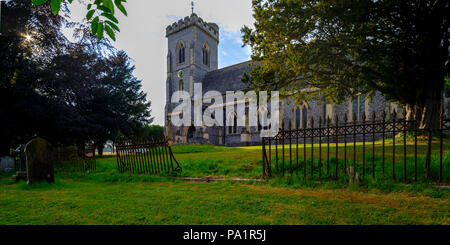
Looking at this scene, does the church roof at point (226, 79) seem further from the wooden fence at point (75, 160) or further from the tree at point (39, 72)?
the wooden fence at point (75, 160)

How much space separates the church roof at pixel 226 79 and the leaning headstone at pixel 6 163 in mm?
24151

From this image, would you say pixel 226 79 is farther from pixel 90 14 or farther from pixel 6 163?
pixel 90 14

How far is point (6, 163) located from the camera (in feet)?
39.5

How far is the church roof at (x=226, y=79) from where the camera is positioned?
31.8m

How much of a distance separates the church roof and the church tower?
186cm

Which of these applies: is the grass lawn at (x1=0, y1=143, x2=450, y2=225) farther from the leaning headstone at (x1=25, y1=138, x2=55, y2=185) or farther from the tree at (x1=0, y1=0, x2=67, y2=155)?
the tree at (x1=0, y1=0, x2=67, y2=155)

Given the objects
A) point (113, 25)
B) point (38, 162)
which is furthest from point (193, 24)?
point (113, 25)

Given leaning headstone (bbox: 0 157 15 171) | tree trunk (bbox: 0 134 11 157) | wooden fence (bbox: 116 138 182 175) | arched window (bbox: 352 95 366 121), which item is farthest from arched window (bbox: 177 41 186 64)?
wooden fence (bbox: 116 138 182 175)

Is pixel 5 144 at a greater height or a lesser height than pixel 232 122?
lesser

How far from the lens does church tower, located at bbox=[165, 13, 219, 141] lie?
114 ft

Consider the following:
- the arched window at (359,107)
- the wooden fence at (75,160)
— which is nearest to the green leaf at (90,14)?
the wooden fence at (75,160)

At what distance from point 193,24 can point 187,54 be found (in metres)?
4.86
